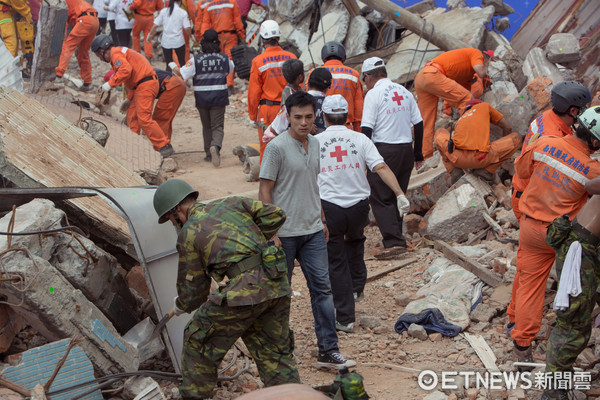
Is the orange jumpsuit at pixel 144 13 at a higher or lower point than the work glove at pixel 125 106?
lower

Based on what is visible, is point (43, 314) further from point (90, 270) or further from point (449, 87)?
point (449, 87)

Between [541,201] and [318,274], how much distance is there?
5.13 feet

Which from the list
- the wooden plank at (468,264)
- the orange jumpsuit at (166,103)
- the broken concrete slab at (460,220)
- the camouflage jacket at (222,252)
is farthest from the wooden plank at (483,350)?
the orange jumpsuit at (166,103)

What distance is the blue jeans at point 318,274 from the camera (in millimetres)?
4633

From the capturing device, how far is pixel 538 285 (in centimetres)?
459

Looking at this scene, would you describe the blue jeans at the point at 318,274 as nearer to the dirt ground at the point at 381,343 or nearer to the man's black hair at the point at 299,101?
the dirt ground at the point at 381,343

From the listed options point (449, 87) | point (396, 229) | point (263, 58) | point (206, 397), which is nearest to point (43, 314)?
point (206, 397)

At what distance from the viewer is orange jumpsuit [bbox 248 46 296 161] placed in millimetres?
8000

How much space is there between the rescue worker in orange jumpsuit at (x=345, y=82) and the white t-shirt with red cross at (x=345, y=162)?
1.87m

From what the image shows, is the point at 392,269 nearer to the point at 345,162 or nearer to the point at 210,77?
the point at 345,162

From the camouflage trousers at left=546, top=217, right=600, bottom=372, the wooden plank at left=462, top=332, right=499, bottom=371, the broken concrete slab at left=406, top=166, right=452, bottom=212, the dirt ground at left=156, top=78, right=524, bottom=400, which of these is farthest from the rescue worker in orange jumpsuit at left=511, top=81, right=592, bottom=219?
the broken concrete slab at left=406, top=166, right=452, bottom=212

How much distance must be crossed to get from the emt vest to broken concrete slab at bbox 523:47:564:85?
411 cm

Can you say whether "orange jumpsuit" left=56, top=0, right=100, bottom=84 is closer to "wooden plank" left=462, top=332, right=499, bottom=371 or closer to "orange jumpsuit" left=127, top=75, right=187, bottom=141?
"orange jumpsuit" left=127, top=75, right=187, bottom=141

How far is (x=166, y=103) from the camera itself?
969 cm
